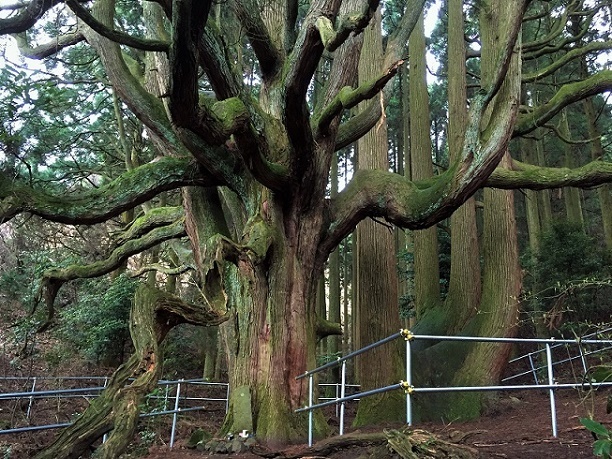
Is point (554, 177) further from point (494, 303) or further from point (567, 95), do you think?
point (494, 303)

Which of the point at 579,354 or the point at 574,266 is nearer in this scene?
the point at 579,354

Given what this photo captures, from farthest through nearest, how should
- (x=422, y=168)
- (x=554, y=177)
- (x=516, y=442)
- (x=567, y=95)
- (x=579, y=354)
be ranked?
(x=422, y=168), (x=579, y=354), (x=567, y=95), (x=554, y=177), (x=516, y=442)

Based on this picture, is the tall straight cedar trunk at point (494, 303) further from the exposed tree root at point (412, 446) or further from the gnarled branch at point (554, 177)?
the exposed tree root at point (412, 446)

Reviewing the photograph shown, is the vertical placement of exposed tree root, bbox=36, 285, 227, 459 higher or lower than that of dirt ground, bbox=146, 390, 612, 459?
higher

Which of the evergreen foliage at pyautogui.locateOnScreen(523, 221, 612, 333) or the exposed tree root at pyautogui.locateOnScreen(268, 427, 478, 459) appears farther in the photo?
the evergreen foliage at pyautogui.locateOnScreen(523, 221, 612, 333)

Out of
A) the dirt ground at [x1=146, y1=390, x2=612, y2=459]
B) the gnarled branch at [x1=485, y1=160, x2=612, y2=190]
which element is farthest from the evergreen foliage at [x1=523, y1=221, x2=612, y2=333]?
the gnarled branch at [x1=485, y1=160, x2=612, y2=190]

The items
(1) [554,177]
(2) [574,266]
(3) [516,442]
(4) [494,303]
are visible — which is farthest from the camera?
(2) [574,266]

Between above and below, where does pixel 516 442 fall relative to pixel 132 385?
below

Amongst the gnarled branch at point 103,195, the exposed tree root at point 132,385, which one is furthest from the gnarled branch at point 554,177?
the exposed tree root at point 132,385

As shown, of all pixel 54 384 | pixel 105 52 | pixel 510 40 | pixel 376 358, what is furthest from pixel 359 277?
pixel 54 384

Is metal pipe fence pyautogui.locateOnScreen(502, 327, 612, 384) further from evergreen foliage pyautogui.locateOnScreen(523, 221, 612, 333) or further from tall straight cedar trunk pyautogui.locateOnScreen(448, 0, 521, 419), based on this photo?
evergreen foliage pyautogui.locateOnScreen(523, 221, 612, 333)

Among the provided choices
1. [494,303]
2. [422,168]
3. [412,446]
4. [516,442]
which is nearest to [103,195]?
[412,446]

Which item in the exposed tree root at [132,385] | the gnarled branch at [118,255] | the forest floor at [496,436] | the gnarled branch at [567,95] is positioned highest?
the gnarled branch at [567,95]

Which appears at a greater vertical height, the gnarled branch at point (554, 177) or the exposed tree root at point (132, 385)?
the gnarled branch at point (554, 177)
